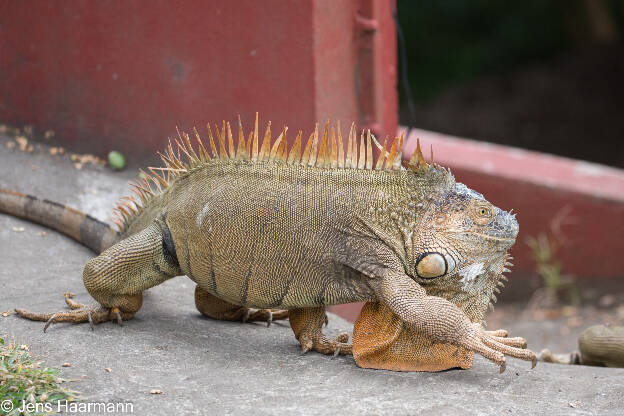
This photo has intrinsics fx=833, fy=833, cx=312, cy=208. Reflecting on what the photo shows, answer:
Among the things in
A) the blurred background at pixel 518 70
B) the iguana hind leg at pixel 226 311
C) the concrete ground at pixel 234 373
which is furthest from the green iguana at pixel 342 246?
the blurred background at pixel 518 70

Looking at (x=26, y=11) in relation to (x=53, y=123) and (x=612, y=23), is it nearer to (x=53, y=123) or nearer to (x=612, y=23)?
(x=53, y=123)

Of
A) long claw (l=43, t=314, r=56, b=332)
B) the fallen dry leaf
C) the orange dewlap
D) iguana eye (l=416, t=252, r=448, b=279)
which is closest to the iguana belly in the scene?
the orange dewlap

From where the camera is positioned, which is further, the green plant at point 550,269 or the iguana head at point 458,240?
the green plant at point 550,269

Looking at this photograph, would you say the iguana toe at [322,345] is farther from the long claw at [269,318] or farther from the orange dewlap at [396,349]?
the long claw at [269,318]

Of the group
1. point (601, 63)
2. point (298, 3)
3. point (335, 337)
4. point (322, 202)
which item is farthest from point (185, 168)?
point (601, 63)

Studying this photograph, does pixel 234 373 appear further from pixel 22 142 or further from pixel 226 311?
pixel 22 142

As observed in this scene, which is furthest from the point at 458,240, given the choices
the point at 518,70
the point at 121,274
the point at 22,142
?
the point at 518,70

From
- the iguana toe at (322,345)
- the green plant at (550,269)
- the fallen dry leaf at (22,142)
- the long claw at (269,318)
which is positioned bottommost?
the green plant at (550,269)
